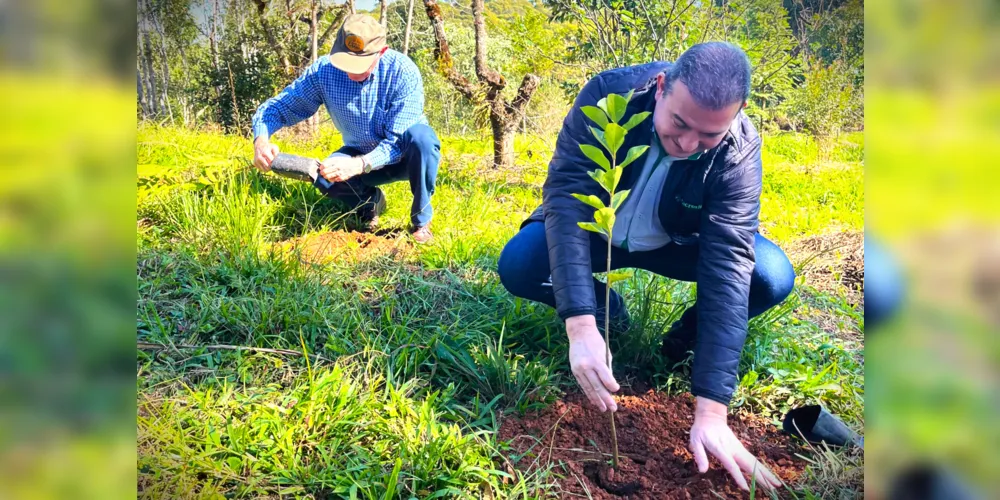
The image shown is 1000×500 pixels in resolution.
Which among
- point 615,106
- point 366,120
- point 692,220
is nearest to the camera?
point 615,106

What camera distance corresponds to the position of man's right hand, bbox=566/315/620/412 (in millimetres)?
1463

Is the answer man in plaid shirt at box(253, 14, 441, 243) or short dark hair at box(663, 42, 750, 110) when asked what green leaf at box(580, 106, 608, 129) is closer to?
short dark hair at box(663, 42, 750, 110)

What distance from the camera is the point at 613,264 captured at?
205cm

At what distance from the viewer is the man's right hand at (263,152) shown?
244cm

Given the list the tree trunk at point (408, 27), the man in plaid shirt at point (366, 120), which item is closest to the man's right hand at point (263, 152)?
the man in plaid shirt at point (366, 120)

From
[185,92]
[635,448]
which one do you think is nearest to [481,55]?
[185,92]

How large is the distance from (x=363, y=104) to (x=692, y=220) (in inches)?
58.9

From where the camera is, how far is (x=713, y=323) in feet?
5.10

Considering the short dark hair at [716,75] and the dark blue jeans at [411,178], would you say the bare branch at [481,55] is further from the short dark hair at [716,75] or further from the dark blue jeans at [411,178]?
the short dark hair at [716,75]

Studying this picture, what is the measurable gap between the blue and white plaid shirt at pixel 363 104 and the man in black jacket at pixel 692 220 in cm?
97

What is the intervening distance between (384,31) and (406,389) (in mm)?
1319

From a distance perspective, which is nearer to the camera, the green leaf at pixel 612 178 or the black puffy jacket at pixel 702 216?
the green leaf at pixel 612 178

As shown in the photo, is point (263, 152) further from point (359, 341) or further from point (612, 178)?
point (612, 178)

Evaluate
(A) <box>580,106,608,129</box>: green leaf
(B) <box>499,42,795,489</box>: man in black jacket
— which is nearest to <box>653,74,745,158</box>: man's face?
(B) <box>499,42,795,489</box>: man in black jacket
